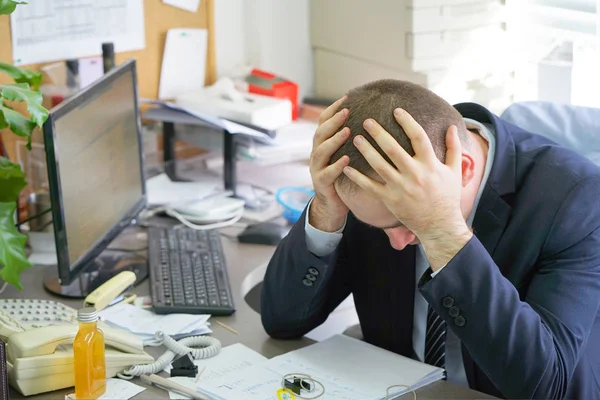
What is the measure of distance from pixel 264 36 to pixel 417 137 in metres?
1.56

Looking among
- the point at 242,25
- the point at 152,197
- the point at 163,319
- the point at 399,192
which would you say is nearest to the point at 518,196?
the point at 399,192

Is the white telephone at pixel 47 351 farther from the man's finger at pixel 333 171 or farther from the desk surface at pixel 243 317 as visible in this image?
the man's finger at pixel 333 171

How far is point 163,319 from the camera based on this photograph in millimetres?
1676

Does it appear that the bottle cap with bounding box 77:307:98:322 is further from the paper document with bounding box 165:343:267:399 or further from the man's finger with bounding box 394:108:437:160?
the man's finger with bounding box 394:108:437:160

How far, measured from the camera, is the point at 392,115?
51.5 inches

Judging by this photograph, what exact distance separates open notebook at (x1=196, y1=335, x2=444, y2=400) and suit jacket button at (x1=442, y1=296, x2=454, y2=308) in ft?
0.49

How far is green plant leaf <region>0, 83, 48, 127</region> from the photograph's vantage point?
4.89 ft

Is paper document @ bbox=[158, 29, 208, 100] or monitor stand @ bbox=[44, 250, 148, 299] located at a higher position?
paper document @ bbox=[158, 29, 208, 100]

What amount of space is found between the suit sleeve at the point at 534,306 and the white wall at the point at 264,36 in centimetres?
151

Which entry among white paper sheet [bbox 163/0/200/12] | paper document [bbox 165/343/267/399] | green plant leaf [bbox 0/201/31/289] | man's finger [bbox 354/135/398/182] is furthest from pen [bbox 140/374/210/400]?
white paper sheet [bbox 163/0/200/12]

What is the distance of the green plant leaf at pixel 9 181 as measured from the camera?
175 cm

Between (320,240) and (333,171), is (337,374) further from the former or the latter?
(333,171)

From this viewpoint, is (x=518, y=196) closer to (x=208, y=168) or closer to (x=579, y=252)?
(x=579, y=252)

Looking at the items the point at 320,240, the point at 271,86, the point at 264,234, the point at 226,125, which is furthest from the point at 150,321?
the point at 271,86
